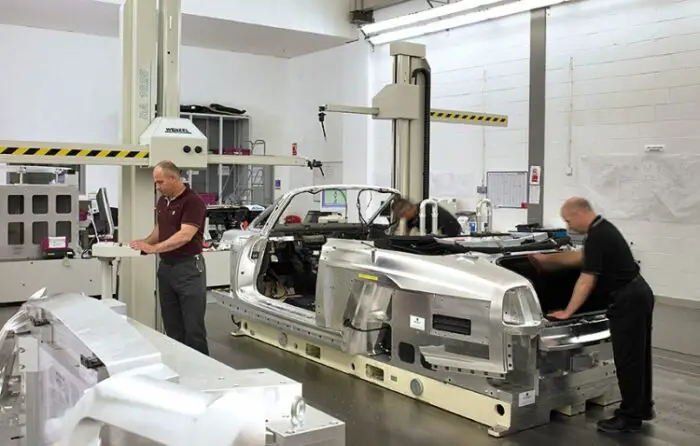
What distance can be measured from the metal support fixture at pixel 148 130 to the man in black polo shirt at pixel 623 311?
2296mm

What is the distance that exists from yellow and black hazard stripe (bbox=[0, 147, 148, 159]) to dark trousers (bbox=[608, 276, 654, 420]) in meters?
3.40

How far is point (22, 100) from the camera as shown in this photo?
39.1 feet

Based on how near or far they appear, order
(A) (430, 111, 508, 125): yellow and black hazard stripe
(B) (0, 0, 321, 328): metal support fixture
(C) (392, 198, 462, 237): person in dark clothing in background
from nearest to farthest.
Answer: (B) (0, 0, 321, 328): metal support fixture < (C) (392, 198, 462, 237): person in dark clothing in background < (A) (430, 111, 508, 125): yellow and black hazard stripe

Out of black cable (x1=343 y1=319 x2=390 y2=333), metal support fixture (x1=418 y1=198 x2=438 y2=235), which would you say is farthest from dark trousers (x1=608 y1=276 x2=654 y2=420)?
metal support fixture (x1=418 y1=198 x2=438 y2=235)

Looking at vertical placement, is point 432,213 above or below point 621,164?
below

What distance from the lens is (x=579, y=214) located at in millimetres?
4234

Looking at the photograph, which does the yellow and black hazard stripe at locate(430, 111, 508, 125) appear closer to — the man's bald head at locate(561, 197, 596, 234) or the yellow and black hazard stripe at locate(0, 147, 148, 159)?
the man's bald head at locate(561, 197, 596, 234)

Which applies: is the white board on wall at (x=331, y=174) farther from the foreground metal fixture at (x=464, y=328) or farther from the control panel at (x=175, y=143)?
the control panel at (x=175, y=143)

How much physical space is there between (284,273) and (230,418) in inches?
237

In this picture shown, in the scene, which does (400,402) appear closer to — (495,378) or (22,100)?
(495,378)

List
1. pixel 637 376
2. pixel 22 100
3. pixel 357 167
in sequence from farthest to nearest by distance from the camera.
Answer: pixel 357 167 < pixel 22 100 < pixel 637 376

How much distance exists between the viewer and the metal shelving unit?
543 inches

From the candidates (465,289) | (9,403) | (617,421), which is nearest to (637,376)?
(617,421)

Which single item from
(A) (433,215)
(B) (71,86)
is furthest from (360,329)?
(B) (71,86)
